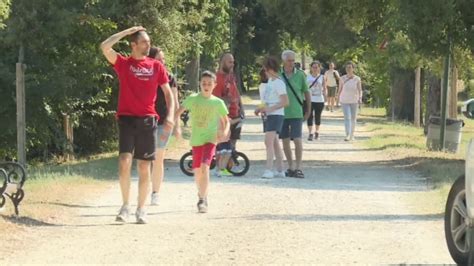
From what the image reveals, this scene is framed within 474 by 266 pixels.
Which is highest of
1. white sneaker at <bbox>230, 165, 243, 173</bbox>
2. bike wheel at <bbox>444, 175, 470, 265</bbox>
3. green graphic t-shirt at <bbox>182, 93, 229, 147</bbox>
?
green graphic t-shirt at <bbox>182, 93, 229, 147</bbox>

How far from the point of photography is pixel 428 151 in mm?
20031

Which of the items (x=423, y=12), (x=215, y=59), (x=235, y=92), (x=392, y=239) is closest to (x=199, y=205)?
(x=392, y=239)

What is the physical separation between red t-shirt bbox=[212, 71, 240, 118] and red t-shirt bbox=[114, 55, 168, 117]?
14.7 ft

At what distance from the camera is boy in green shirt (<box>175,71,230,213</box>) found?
1141 cm

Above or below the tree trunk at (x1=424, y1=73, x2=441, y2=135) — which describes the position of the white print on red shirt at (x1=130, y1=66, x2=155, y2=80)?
above

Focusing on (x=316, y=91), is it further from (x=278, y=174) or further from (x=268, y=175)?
(x=268, y=175)

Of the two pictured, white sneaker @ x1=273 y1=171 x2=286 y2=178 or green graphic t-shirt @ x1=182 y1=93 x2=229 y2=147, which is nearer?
green graphic t-shirt @ x1=182 y1=93 x2=229 y2=147

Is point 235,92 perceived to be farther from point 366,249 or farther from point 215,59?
point 215,59

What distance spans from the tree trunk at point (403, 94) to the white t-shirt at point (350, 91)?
15959mm

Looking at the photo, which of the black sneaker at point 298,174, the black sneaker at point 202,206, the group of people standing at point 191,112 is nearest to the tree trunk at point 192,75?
the group of people standing at point 191,112

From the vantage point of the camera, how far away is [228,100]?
1477cm

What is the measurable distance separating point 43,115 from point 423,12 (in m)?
7.64

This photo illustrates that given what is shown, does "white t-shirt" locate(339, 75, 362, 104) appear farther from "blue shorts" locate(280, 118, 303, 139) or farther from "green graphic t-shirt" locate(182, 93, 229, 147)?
"green graphic t-shirt" locate(182, 93, 229, 147)

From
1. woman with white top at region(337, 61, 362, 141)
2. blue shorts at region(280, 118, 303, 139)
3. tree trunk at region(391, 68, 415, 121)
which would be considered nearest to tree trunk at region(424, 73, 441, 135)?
woman with white top at region(337, 61, 362, 141)
